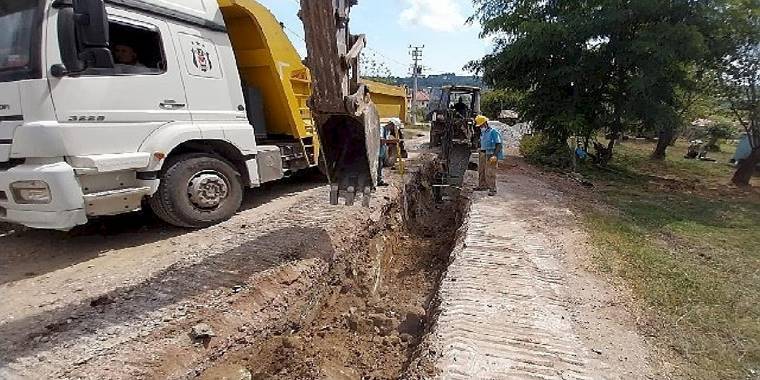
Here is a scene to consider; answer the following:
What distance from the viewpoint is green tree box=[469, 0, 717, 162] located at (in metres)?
9.45

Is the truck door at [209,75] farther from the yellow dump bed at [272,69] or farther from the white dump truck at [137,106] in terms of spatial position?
the yellow dump bed at [272,69]

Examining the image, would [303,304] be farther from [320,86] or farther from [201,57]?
[201,57]

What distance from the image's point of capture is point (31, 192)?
3.86 meters

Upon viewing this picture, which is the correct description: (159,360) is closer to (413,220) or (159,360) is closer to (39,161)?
(39,161)

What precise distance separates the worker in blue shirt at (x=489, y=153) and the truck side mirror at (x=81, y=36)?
17.6 feet

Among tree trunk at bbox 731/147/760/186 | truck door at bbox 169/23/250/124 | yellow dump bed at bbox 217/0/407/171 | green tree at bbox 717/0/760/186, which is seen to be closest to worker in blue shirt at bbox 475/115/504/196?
yellow dump bed at bbox 217/0/407/171

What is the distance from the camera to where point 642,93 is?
9.89 meters

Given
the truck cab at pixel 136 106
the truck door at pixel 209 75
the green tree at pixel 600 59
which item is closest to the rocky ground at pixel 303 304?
the truck cab at pixel 136 106

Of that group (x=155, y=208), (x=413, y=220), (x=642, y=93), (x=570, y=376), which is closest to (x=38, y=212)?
(x=155, y=208)

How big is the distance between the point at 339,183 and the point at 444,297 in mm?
1605

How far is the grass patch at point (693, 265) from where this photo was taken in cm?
319

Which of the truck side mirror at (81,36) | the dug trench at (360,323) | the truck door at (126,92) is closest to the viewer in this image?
the dug trench at (360,323)

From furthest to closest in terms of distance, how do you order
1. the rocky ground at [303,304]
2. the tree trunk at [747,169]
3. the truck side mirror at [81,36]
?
1. the tree trunk at [747,169]
2. the truck side mirror at [81,36]
3. the rocky ground at [303,304]

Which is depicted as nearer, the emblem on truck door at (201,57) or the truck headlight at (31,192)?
the truck headlight at (31,192)
